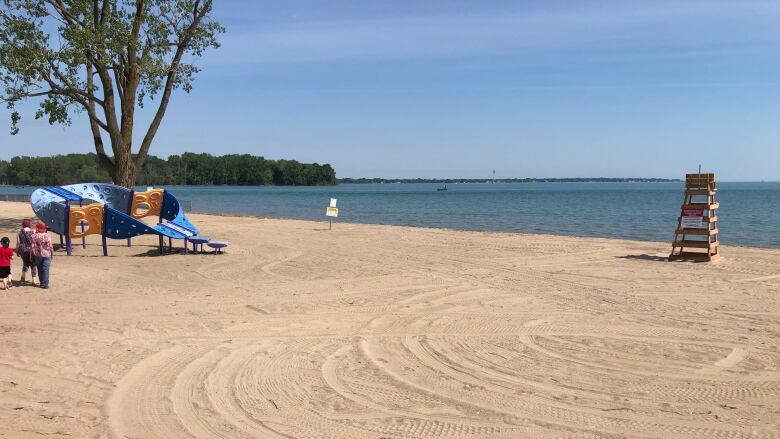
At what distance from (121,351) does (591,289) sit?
7.66 m

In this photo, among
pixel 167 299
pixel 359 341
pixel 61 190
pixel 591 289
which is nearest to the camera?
pixel 359 341

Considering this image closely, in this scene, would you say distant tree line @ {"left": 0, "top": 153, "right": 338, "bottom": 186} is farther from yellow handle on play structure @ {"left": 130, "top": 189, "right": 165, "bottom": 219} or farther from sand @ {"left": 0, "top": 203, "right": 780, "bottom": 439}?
sand @ {"left": 0, "top": 203, "right": 780, "bottom": 439}

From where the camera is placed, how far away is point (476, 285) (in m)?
11.6

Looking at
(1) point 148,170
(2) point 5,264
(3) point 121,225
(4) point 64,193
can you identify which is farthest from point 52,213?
(1) point 148,170

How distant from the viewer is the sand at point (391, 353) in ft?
16.9

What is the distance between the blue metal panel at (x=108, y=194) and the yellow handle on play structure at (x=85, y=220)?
2.99 m

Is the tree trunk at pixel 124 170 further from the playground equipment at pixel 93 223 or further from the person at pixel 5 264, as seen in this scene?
the person at pixel 5 264

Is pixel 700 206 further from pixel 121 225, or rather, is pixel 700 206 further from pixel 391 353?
pixel 121 225

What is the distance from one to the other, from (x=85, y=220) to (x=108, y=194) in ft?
12.7

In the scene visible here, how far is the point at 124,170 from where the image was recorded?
23.0 metres

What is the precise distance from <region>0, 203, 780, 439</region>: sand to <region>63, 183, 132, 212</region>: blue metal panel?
566 centimetres

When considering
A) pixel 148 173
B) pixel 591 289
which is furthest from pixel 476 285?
pixel 148 173

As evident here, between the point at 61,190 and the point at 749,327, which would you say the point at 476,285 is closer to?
the point at 749,327

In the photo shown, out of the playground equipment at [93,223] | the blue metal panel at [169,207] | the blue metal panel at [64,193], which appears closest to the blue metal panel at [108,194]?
the blue metal panel at [64,193]
